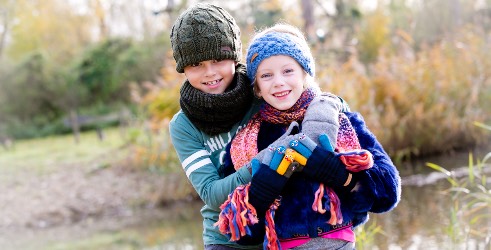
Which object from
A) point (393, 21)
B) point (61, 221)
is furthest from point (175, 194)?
point (393, 21)

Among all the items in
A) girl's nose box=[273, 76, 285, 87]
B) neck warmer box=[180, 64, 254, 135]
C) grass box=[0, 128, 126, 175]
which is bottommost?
grass box=[0, 128, 126, 175]

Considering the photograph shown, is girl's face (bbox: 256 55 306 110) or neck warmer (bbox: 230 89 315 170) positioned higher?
girl's face (bbox: 256 55 306 110)

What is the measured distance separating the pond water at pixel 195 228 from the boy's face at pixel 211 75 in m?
2.21

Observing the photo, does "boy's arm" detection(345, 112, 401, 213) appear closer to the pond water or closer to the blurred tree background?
the blurred tree background

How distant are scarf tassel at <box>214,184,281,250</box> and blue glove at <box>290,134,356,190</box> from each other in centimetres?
19

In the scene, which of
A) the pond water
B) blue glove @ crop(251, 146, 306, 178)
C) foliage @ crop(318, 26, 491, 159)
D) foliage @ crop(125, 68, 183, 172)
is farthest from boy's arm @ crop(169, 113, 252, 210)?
foliage @ crop(125, 68, 183, 172)

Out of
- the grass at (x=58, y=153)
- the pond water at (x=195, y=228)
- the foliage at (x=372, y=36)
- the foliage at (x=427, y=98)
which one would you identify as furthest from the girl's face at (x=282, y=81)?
the foliage at (x=372, y=36)

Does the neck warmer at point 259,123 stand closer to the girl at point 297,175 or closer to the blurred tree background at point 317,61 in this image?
the girl at point 297,175

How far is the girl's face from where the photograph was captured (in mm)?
2309

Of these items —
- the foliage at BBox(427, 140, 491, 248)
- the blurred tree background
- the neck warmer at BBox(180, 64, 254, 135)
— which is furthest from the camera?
the blurred tree background

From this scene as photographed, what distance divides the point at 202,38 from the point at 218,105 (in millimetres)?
A: 271

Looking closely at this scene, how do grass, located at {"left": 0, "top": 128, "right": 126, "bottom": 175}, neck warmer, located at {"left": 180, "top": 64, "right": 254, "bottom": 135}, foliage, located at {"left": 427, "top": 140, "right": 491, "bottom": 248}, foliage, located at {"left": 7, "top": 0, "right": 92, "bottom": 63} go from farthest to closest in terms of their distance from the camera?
foliage, located at {"left": 7, "top": 0, "right": 92, "bottom": 63}
grass, located at {"left": 0, "top": 128, "right": 126, "bottom": 175}
foliage, located at {"left": 427, "top": 140, "right": 491, "bottom": 248}
neck warmer, located at {"left": 180, "top": 64, "right": 254, "bottom": 135}

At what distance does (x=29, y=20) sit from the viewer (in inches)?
1059

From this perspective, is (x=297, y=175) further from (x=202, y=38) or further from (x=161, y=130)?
(x=161, y=130)
